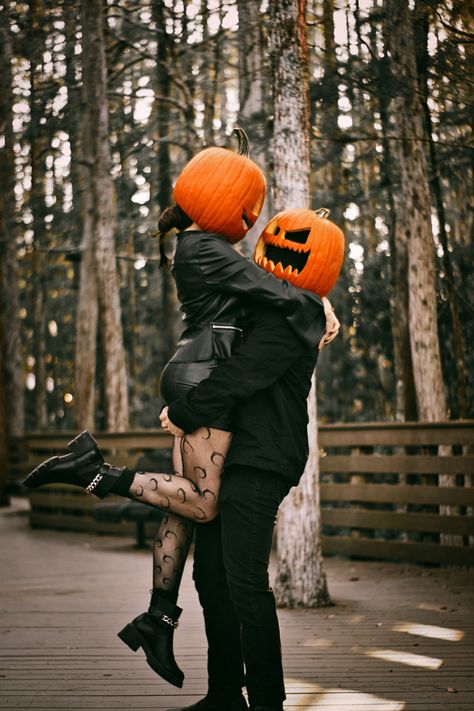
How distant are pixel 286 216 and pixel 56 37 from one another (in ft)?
34.5

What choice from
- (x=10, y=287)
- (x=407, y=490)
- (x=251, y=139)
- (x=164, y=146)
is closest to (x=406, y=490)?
(x=407, y=490)

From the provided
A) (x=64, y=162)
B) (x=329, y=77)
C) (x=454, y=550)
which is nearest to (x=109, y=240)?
(x=64, y=162)

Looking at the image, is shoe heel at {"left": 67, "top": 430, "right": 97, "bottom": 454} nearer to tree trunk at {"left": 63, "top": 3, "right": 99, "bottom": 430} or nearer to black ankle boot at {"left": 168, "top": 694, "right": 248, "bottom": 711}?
black ankle boot at {"left": 168, "top": 694, "right": 248, "bottom": 711}

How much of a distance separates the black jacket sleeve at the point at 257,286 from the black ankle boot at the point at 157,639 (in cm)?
114

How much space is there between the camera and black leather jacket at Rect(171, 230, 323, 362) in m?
3.61

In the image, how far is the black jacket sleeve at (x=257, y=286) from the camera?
360 centimetres

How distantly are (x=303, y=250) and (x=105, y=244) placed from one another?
528 inches

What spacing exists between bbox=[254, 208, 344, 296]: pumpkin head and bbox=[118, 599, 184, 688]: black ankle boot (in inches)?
52.3

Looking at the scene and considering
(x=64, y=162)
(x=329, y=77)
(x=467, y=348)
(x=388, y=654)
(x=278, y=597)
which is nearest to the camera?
(x=388, y=654)

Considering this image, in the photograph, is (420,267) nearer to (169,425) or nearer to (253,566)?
(169,425)

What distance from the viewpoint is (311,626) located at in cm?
613

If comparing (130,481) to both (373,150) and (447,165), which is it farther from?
(373,150)

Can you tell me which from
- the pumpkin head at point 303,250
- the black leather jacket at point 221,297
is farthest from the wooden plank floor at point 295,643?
the pumpkin head at point 303,250

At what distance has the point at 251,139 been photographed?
12.2 metres
